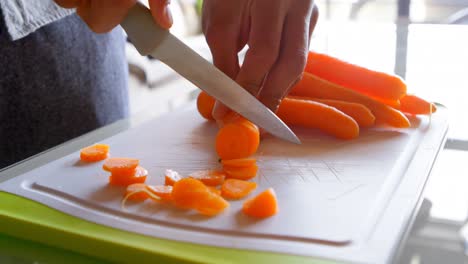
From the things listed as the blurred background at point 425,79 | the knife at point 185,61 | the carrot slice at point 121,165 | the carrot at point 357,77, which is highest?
the knife at point 185,61

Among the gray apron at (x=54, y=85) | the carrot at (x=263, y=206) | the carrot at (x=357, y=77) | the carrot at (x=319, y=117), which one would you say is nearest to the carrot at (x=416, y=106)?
the carrot at (x=357, y=77)

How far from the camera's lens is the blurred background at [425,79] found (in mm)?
861

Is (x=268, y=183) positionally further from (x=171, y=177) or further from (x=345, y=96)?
(x=345, y=96)

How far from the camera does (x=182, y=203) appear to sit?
0.92m

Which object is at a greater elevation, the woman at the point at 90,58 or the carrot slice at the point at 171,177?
the woman at the point at 90,58

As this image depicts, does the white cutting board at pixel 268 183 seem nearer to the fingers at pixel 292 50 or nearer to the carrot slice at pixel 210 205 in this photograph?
the carrot slice at pixel 210 205

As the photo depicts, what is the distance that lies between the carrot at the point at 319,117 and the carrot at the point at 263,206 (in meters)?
0.38

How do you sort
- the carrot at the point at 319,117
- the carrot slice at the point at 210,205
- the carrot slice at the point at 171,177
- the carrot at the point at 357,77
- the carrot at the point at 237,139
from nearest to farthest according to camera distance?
the carrot slice at the point at 210,205 → the carrot slice at the point at 171,177 → the carrot at the point at 237,139 → the carrot at the point at 319,117 → the carrot at the point at 357,77

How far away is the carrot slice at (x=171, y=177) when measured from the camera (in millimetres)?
1004

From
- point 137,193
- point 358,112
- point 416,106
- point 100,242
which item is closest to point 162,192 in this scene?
point 137,193

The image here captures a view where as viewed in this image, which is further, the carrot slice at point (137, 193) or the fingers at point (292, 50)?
the fingers at point (292, 50)

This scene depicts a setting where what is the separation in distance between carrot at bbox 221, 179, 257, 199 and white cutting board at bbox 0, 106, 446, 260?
0.9 inches

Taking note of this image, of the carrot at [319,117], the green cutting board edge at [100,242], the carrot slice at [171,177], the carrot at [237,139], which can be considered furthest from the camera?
the carrot at [319,117]

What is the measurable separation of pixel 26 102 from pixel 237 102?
20.6 inches
